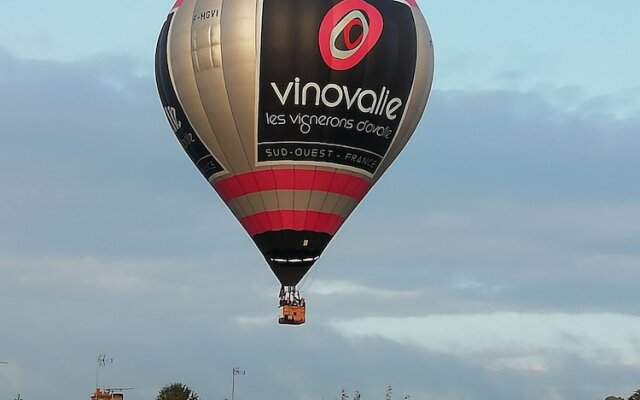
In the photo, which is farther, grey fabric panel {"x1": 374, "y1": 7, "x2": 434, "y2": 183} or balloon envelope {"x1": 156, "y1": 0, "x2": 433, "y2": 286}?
grey fabric panel {"x1": 374, "y1": 7, "x2": 434, "y2": 183}

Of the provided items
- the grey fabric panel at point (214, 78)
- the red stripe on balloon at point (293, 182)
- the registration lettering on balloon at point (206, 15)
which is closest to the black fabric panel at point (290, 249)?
the red stripe on balloon at point (293, 182)

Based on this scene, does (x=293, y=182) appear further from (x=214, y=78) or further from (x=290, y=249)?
(x=214, y=78)

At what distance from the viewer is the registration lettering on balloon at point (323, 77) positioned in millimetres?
49844

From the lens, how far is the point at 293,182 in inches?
2002

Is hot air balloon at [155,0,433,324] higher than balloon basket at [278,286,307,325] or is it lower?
higher

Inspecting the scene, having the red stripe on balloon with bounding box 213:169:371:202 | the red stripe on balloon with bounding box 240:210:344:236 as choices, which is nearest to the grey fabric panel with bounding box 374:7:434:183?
the red stripe on balloon with bounding box 213:169:371:202

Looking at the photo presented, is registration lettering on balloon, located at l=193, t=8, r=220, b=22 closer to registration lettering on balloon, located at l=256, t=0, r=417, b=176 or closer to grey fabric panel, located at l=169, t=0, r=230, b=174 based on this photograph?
grey fabric panel, located at l=169, t=0, r=230, b=174

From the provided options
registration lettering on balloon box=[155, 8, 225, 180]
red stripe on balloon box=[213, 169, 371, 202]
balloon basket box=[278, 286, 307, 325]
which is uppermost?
registration lettering on balloon box=[155, 8, 225, 180]

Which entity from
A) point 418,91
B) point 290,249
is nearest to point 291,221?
point 290,249

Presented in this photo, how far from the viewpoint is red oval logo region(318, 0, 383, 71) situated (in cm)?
4991

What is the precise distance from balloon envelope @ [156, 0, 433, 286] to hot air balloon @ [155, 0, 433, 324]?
3cm

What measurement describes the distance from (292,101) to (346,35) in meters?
2.87

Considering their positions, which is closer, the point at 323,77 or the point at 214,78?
the point at 323,77

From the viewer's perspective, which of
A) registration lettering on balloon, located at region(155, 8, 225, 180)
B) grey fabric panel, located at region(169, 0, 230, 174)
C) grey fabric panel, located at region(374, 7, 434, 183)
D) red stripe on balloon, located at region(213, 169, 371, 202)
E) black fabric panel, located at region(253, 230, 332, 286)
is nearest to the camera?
red stripe on balloon, located at region(213, 169, 371, 202)
